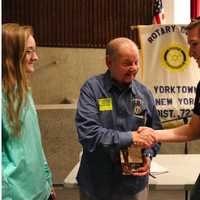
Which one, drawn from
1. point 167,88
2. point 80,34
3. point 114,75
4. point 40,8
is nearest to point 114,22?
point 80,34

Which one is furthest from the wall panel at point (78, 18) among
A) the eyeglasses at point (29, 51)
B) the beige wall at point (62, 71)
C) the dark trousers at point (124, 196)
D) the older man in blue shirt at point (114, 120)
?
the eyeglasses at point (29, 51)

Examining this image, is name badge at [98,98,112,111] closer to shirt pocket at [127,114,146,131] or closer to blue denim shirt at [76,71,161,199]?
blue denim shirt at [76,71,161,199]

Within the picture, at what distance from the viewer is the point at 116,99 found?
2170mm

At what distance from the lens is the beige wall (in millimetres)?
5527

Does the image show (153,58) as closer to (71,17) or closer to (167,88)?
(167,88)

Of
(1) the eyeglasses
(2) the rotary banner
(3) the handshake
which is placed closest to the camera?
(1) the eyeglasses

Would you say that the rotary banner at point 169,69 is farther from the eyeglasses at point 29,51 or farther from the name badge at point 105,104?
the eyeglasses at point 29,51

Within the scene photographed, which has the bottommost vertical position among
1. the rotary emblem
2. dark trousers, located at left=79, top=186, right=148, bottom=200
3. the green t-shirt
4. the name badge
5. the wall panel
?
dark trousers, located at left=79, top=186, right=148, bottom=200

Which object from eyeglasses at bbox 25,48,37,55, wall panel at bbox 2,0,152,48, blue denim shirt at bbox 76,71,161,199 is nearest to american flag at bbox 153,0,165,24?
wall panel at bbox 2,0,152,48

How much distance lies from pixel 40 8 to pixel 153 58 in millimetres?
1812

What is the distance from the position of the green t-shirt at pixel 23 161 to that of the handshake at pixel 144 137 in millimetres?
518

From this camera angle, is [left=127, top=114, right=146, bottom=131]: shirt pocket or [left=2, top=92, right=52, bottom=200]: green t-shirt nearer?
[left=2, top=92, right=52, bottom=200]: green t-shirt

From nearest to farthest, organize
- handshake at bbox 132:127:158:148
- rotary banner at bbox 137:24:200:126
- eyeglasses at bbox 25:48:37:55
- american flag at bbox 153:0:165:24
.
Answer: eyeglasses at bbox 25:48:37:55 < handshake at bbox 132:127:158:148 < rotary banner at bbox 137:24:200:126 < american flag at bbox 153:0:165:24

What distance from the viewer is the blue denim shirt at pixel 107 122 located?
2.12 m
